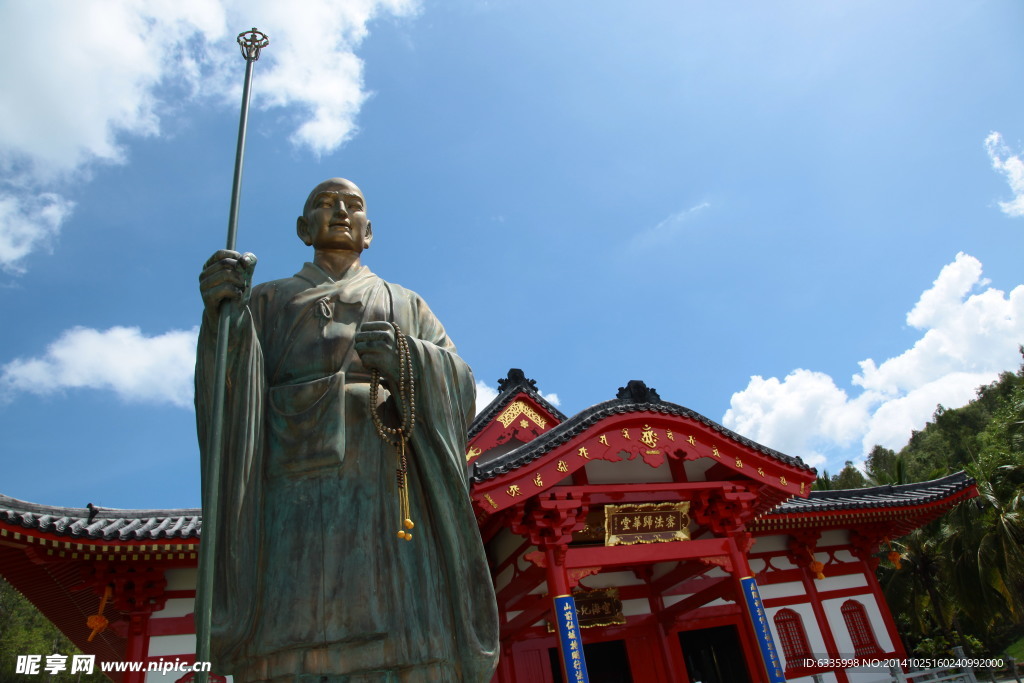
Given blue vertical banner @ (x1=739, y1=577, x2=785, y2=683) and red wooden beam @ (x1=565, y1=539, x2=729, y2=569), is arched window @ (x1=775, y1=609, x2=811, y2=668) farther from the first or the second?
red wooden beam @ (x1=565, y1=539, x2=729, y2=569)

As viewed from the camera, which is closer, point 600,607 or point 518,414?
point 600,607

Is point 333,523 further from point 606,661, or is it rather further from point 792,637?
point 792,637

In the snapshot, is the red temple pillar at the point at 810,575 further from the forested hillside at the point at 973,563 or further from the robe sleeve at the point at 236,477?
the robe sleeve at the point at 236,477

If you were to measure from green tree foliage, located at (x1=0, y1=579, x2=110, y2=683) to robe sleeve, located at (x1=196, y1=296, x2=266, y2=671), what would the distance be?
1337 inches

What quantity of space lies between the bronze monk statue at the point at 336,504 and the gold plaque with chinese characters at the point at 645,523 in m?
8.55

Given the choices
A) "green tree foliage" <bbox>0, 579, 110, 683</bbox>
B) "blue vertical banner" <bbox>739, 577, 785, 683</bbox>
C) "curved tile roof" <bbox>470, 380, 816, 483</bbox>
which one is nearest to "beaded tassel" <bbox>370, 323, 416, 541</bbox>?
"curved tile roof" <bbox>470, 380, 816, 483</bbox>

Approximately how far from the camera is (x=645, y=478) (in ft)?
39.9

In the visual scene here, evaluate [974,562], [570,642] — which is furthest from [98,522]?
[974,562]

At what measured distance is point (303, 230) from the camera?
3332mm

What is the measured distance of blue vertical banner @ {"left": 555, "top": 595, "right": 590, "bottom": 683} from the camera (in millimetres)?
8336

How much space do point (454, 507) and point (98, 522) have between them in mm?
8440

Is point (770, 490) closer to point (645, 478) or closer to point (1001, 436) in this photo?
point (645, 478)

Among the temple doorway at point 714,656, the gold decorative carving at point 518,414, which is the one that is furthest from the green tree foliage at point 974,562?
the gold decorative carving at point 518,414

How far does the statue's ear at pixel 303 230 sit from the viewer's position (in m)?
3.29
